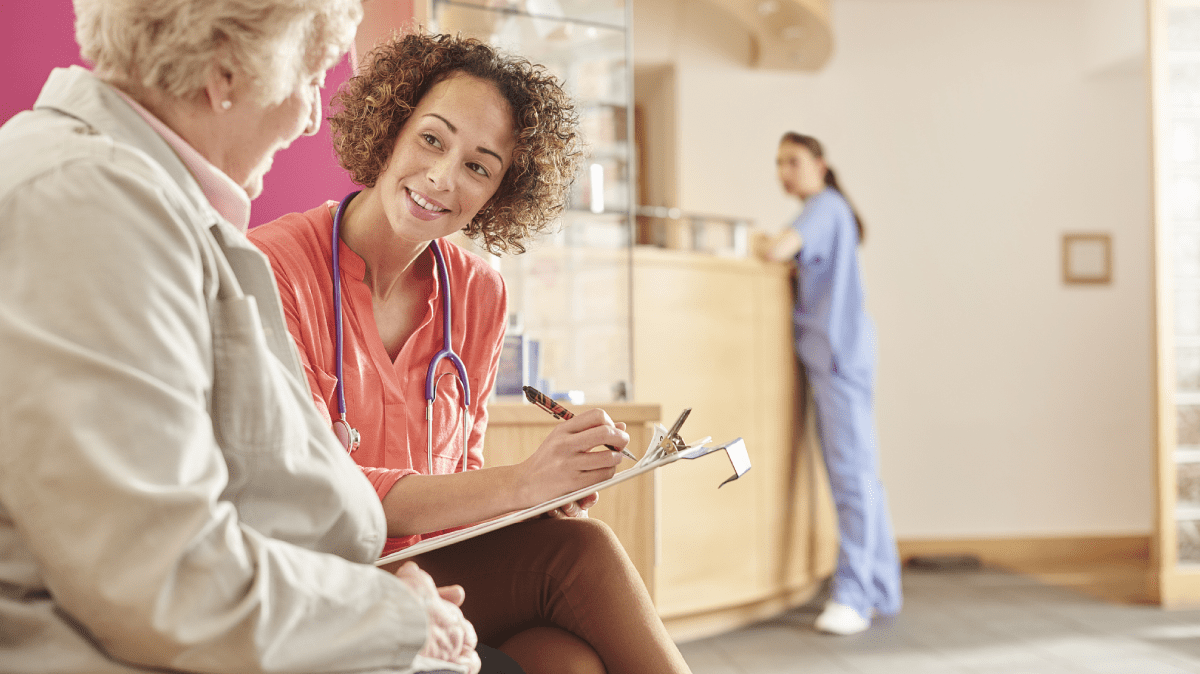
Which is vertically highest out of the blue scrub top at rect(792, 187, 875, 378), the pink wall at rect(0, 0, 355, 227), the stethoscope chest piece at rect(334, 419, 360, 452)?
the pink wall at rect(0, 0, 355, 227)

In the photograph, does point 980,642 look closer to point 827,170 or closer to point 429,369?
point 827,170

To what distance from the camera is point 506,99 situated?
4.24 feet

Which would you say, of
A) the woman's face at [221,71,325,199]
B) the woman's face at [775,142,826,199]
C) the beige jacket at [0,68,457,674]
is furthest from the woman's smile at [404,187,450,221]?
the woman's face at [775,142,826,199]

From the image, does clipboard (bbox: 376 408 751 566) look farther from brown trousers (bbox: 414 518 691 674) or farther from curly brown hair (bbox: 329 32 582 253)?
curly brown hair (bbox: 329 32 582 253)

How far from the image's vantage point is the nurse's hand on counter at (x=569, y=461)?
1.07 metres

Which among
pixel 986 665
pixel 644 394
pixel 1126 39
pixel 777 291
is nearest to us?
pixel 986 665

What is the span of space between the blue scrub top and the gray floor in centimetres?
89

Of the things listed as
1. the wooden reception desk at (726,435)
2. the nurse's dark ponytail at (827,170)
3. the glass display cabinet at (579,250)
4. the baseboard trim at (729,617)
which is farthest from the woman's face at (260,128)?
the nurse's dark ponytail at (827,170)

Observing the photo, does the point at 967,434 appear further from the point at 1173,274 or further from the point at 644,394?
the point at 644,394

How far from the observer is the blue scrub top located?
3.36 m

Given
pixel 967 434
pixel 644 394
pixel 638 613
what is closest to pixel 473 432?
pixel 638 613

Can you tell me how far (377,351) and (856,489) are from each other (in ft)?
8.11

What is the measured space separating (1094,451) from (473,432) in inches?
161

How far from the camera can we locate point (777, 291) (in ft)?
11.3
